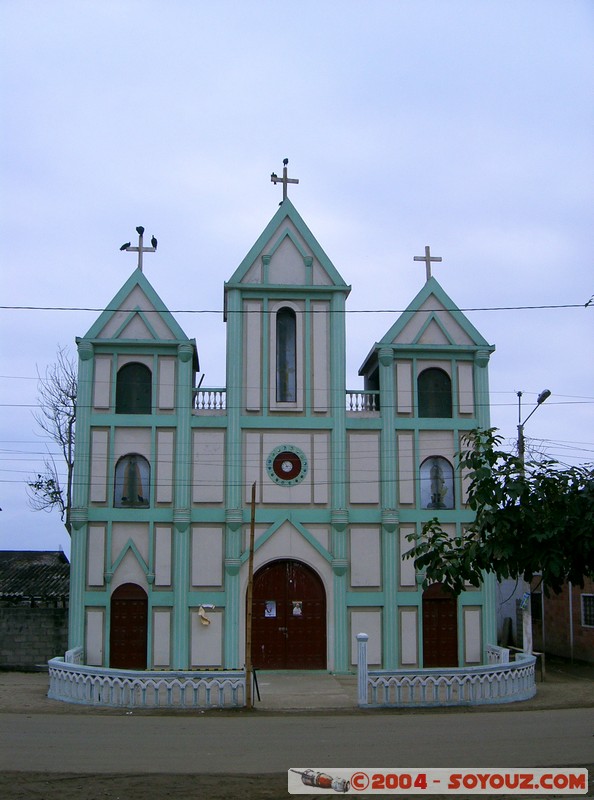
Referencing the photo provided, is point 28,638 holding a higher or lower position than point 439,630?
lower

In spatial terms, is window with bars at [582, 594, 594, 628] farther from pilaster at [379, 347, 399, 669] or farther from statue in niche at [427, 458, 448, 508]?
pilaster at [379, 347, 399, 669]

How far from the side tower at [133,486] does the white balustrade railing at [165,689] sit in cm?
481

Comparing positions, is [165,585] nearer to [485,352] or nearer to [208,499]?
[208,499]

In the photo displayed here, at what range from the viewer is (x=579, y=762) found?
12.9 meters

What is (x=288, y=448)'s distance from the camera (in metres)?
25.9

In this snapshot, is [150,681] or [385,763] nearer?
[385,763]

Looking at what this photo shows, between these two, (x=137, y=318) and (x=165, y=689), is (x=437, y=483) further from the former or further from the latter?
(x=165, y=689)

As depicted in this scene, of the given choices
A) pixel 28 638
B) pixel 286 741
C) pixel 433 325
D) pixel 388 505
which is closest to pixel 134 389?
pixel 388 505

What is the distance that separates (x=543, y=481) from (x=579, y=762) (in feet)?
16.0

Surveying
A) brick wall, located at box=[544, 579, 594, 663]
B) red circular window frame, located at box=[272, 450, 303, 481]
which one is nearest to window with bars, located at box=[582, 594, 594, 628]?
brick wall, located at box=[544, 579, 594, 663]

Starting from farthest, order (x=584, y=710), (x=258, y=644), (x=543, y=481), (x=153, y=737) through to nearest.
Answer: (x=258, y=644)
(x=584, y=710)
(x=153, y=737)
(x=543, y=481)

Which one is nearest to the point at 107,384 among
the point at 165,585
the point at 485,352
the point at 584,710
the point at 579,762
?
the point at 165,585

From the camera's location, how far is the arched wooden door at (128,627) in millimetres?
24516

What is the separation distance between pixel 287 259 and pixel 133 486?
789 centimetres
